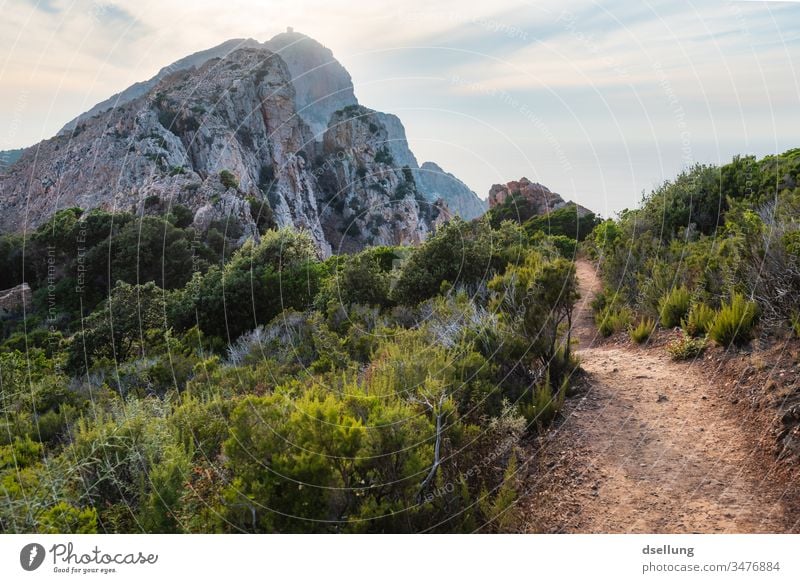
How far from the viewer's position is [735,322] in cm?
662

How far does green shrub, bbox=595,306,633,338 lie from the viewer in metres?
10.3

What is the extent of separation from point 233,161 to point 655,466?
4598 cm

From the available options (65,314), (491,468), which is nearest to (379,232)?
(65,314)

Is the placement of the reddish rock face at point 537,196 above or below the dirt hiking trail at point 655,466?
above

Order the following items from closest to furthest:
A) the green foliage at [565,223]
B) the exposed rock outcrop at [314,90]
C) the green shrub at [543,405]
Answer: the green shrub at [543,405] → the green foliage at [565,223] → the exposed rock outcrop at [314,90]

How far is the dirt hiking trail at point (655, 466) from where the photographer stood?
4.17 meters

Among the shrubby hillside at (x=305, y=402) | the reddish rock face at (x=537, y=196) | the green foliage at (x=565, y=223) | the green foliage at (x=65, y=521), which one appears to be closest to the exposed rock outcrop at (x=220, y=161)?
the reddish rock face at (x=537, y=196)

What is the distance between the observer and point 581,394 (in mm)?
6703

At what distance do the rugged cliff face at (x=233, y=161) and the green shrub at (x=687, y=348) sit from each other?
26.7 m

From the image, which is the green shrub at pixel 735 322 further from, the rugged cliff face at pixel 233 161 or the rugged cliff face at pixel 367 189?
the rugged cliff face at pixel 367 189

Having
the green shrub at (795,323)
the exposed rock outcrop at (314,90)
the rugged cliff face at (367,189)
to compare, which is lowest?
the green shrub at (795,323)

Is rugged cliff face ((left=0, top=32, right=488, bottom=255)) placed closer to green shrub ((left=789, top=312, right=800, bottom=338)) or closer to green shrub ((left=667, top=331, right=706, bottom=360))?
green shrub ((left=667, top=331, right=706, bottom=360))

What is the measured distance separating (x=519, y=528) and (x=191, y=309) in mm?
11265

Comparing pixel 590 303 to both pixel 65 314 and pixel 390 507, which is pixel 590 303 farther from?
pixel 65 314
